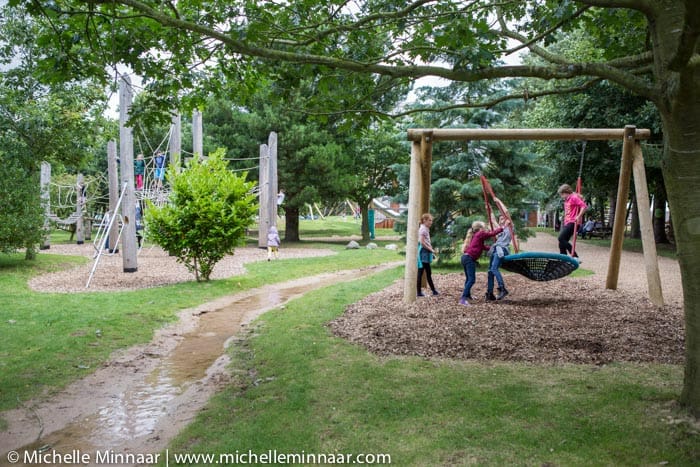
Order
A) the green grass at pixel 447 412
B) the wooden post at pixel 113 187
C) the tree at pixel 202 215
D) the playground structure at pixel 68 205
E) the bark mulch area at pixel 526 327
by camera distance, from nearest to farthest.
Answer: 1. the green grass at pixel 447 412
2. the bark mulch area at pixel 526 327
3. the tree at pixel 202 215
4. the wooden post at pixel 113 187
5. the playground structure at pixel 68 205

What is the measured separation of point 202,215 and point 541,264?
8.23 metres

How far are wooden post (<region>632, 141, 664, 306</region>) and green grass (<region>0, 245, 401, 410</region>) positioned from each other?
8.45m

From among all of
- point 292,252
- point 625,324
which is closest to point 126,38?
point 625,324

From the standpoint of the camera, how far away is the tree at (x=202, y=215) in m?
14.2

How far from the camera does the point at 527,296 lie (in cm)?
1129

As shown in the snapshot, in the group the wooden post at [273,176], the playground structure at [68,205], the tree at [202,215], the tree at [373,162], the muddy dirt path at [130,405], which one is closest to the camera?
the muddy dirt path at [130,405]

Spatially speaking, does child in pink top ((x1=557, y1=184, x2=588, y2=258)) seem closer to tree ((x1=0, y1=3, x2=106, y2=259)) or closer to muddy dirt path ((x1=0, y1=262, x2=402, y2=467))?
muddy dirt path ((x1=0, y1=262, x2=402, y2=467))

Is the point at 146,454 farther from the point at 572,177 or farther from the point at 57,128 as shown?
the point at 572,177

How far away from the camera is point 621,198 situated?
10875 mm

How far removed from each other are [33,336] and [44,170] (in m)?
19.5

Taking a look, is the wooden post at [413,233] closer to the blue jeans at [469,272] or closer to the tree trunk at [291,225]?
the blue jeans at [469,272]

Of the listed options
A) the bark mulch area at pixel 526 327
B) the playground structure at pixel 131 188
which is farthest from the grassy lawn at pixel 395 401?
the playground structure at pixel 131 188

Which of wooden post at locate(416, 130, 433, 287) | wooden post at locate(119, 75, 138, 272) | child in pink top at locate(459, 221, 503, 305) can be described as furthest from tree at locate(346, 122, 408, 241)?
child in pink top at locate(459, 221, 503, 305)

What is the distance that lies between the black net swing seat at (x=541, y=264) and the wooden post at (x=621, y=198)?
90.0 inches
